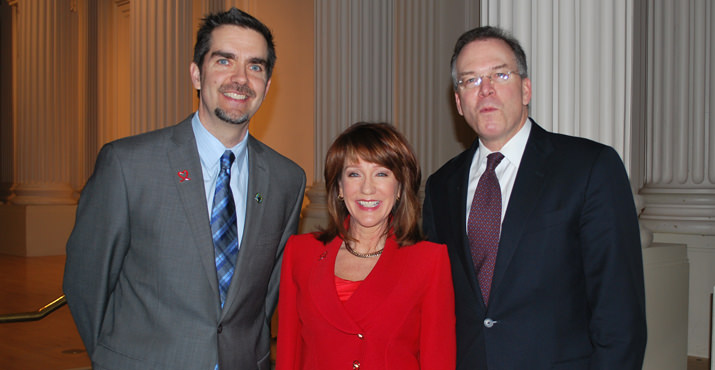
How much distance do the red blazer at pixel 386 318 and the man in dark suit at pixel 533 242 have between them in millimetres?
101

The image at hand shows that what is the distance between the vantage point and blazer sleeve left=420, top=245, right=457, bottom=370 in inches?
88.6

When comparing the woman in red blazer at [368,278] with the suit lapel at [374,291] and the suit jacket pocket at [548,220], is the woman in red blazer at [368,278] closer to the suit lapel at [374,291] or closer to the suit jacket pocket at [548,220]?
the suit lapel at [374,291]

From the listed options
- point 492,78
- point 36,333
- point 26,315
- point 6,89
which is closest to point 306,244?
point 492,78

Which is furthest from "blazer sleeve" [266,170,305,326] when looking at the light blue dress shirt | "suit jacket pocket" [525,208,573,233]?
"suit jacket pocket" [525,208,573,233]

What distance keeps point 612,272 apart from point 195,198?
1.54m

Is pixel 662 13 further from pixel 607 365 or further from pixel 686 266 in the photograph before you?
pixel 607 365

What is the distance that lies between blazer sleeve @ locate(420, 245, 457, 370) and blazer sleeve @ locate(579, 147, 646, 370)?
0.49m

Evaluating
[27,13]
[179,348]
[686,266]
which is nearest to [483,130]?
[179,348]

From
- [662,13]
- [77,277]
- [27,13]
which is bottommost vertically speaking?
[77,277]

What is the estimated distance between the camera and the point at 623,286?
2.05m

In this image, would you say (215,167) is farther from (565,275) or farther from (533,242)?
(565,275)

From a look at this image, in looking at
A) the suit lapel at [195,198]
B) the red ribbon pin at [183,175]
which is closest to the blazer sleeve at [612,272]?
the suit lapel at [195,198]

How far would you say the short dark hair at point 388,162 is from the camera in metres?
2.44

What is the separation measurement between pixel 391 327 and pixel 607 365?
2.46ft
